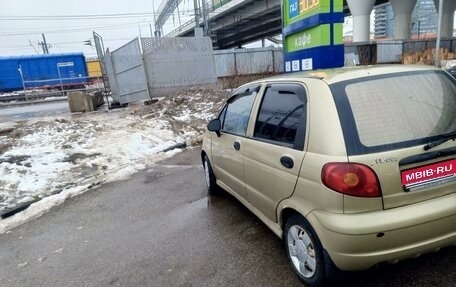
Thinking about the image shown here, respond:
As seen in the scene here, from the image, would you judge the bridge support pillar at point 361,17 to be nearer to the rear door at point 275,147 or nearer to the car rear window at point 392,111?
the rear door at point 275,147

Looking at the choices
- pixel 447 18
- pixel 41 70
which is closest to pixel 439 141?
pixel 41 70

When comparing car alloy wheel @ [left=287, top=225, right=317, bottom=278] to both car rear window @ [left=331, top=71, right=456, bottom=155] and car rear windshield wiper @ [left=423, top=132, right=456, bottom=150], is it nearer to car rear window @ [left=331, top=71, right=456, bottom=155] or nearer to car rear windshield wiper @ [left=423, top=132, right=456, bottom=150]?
car rear window @ [left=331, top=71, right=456, bottom=155]

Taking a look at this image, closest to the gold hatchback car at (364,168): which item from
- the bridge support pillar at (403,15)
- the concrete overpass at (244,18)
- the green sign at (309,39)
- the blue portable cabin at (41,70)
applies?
the green sign at (309,39)

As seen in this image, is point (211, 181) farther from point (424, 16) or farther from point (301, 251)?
point (424, 16)

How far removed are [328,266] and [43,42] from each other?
89.1 meters

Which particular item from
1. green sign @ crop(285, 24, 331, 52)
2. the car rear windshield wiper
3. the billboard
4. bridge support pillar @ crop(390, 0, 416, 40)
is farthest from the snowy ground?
bridge support pillar @ crop(390, 0, 416, 40)

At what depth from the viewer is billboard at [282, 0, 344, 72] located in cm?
654

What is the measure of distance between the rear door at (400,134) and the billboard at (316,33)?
4.25m

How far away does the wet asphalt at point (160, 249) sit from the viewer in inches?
118

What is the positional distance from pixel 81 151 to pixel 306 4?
5899 mm

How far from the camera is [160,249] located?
3740 mm

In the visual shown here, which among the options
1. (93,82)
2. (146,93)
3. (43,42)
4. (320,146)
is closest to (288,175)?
(320,146)

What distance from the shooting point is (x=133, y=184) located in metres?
6.21

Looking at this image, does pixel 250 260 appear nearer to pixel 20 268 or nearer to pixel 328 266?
pixel 328 266
